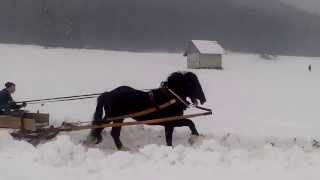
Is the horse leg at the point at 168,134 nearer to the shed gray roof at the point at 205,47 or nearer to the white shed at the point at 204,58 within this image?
the white shed at the point at 204,58

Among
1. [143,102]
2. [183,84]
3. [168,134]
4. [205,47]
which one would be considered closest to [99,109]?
[143,102]

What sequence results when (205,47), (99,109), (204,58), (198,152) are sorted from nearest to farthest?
(198,152)
(99,109)
(204,58)
(205,47)

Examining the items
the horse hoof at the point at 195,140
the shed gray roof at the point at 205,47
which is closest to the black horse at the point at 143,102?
the horse hoof at the point at 195,140

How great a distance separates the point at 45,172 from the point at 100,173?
2.93ft

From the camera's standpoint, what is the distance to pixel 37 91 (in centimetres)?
3394

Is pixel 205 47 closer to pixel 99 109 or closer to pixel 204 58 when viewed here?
pixel 204 58

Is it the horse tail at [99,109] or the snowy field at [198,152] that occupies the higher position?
the horse tail at [99,109]

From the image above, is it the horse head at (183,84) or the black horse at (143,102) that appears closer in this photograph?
the black horse at (143,102)

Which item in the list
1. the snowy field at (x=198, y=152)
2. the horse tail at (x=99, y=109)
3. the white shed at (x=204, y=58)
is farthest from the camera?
the white shed at (x=204, y=58)

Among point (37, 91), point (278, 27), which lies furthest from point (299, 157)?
point (278, 27)

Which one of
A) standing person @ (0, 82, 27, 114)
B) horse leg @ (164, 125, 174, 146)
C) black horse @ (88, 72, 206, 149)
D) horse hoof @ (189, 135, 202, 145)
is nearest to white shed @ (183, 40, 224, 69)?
black horse @ (88, 72, 206, 149)

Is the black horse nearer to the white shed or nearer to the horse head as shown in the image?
the horse head

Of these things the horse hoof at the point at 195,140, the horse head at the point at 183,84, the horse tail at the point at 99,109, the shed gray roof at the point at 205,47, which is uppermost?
the shed gray roof at the point at 205,47

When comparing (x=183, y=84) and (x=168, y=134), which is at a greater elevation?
(x=183, y=84)
